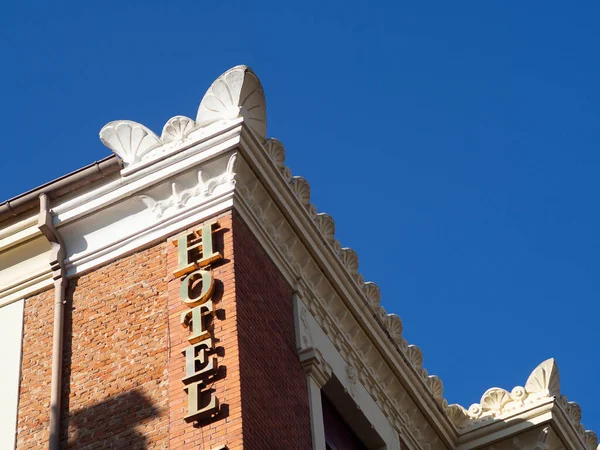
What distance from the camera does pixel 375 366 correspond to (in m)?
23.3

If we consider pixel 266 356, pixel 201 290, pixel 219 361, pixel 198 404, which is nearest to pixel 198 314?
pixel 201 290

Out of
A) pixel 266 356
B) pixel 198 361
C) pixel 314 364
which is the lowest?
pixel 198 361

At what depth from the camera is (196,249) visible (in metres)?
20.0

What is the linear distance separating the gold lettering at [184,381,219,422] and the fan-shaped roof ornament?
166 inches

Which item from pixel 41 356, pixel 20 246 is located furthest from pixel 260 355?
pixel 20 246

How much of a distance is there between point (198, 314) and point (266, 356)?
1.05 metres

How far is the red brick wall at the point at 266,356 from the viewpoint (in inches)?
722

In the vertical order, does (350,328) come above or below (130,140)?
below

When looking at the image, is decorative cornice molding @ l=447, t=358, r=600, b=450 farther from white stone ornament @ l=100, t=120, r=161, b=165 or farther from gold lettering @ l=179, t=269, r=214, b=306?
white stone ornament @ l=100, t=120, r=161, b=165

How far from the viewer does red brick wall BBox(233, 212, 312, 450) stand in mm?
18328

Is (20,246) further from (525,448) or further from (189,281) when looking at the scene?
(525,448)

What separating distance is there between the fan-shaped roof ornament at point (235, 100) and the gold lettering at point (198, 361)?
357 cm

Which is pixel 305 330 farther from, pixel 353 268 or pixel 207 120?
pixel 207 120

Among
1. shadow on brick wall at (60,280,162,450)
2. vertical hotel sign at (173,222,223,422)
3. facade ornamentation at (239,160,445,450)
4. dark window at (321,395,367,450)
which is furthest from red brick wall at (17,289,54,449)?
dark window at (321,395,367,450)
